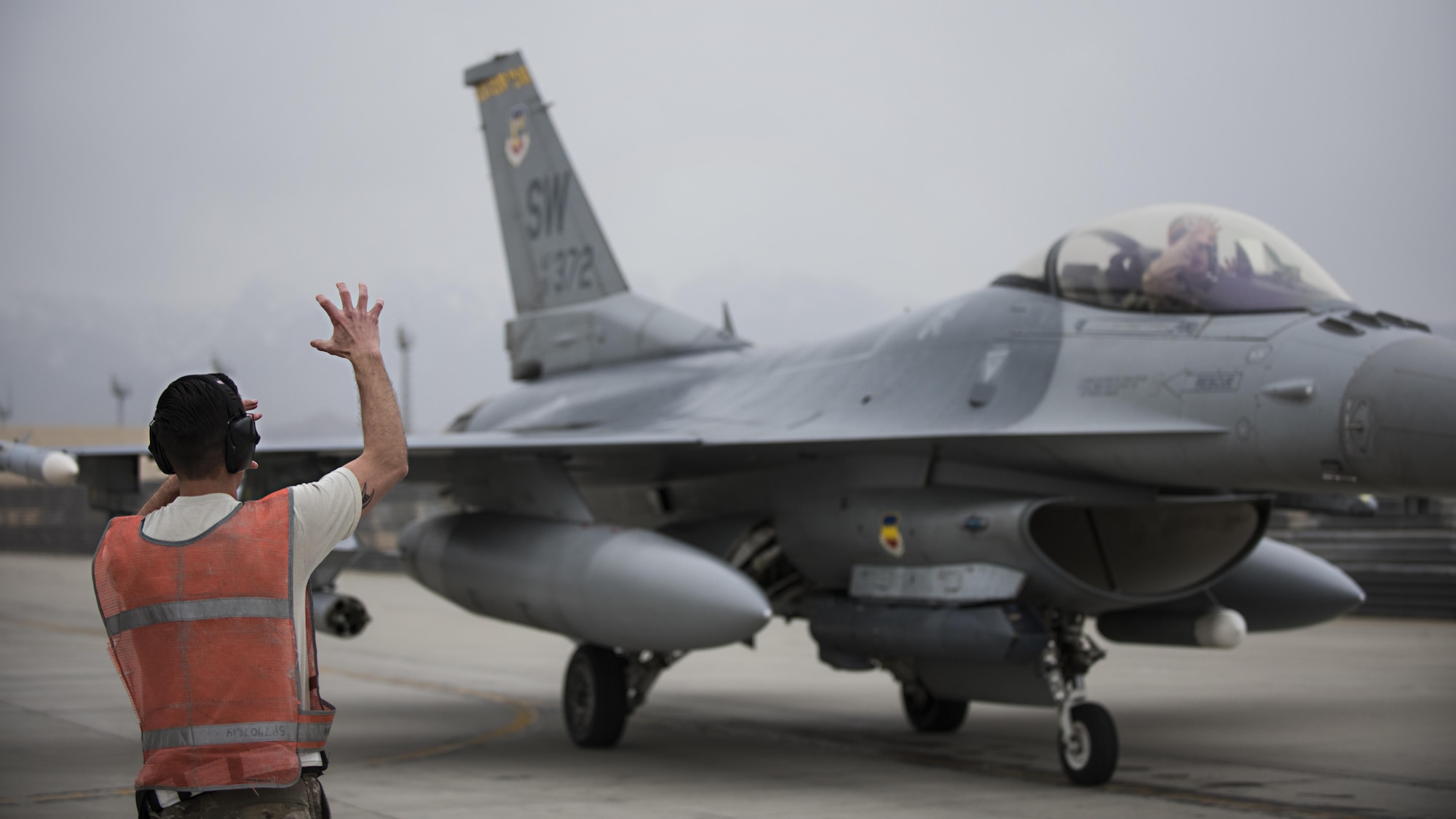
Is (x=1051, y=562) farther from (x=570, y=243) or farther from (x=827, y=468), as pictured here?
(x=570, y=243)

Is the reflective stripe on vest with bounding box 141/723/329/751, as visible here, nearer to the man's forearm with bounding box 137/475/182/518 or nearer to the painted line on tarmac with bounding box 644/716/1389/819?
the man's forearm with bounding box 137/475/182/518

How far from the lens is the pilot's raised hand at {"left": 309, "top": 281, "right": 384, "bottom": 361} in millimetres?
2480

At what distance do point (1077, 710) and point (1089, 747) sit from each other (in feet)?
0.69

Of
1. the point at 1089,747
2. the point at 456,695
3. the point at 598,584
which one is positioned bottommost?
the point at 456,695

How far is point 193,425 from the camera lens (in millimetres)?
2381

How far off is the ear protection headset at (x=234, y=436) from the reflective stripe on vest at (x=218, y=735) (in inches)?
17.4

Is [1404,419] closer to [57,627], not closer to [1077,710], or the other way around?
[1077,710]

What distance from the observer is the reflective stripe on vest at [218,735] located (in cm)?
228

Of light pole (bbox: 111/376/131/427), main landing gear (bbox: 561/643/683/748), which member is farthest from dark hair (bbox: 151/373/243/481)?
light pole (bbox: 111/376/131/427)

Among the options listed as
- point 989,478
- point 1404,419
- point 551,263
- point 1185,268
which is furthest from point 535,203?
point 1404,419

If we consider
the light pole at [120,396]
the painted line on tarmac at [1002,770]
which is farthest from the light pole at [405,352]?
the painted line on tarmac at [1002,770]

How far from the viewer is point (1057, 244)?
724 centimetres

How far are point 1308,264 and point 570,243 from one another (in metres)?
5.96

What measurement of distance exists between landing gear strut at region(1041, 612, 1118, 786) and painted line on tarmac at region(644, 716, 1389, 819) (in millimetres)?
121
